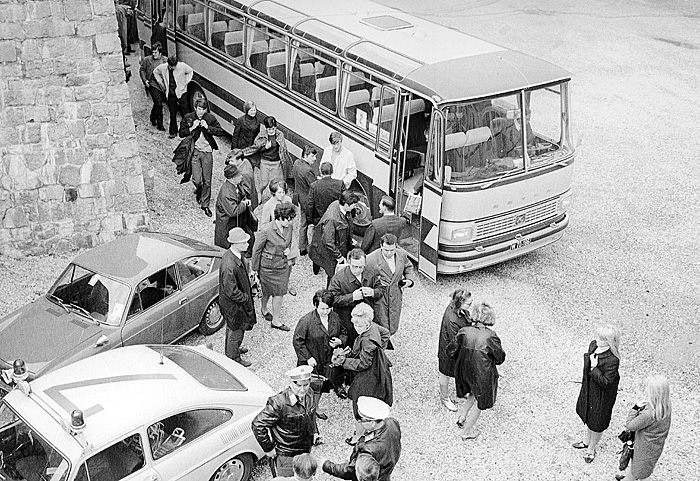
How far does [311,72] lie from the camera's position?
1271cm

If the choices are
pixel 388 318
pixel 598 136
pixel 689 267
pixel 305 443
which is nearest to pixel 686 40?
pixel 598 136

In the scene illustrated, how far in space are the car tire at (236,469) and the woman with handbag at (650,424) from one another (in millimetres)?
3308

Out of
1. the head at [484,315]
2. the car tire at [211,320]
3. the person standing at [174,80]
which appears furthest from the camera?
the person standing at [174,80]

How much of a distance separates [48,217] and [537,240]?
659 centimetres

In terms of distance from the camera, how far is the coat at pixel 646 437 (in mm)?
7246

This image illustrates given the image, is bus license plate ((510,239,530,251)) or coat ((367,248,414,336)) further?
bus license plate ((510,239,530,251))

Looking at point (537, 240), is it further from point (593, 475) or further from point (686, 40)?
point (686, 40)

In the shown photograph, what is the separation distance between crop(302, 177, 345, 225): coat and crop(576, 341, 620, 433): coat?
4.13m

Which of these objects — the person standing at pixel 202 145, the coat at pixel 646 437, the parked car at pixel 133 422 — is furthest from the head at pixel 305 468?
the person standing at pixel 202 145

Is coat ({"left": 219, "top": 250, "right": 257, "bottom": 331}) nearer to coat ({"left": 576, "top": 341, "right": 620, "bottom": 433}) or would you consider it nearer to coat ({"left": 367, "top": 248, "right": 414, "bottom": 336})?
coat ({"left": 367, "top": 248, "right": 414, "bottom": 336})

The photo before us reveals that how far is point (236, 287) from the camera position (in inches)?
338

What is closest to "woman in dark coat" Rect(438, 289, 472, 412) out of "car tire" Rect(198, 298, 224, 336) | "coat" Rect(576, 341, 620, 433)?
"coat" Rect(576, 341, 620, 433)

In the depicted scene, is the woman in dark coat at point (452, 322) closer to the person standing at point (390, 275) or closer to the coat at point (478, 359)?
the coat at point (478, 359)

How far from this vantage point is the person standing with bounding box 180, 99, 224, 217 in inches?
492
